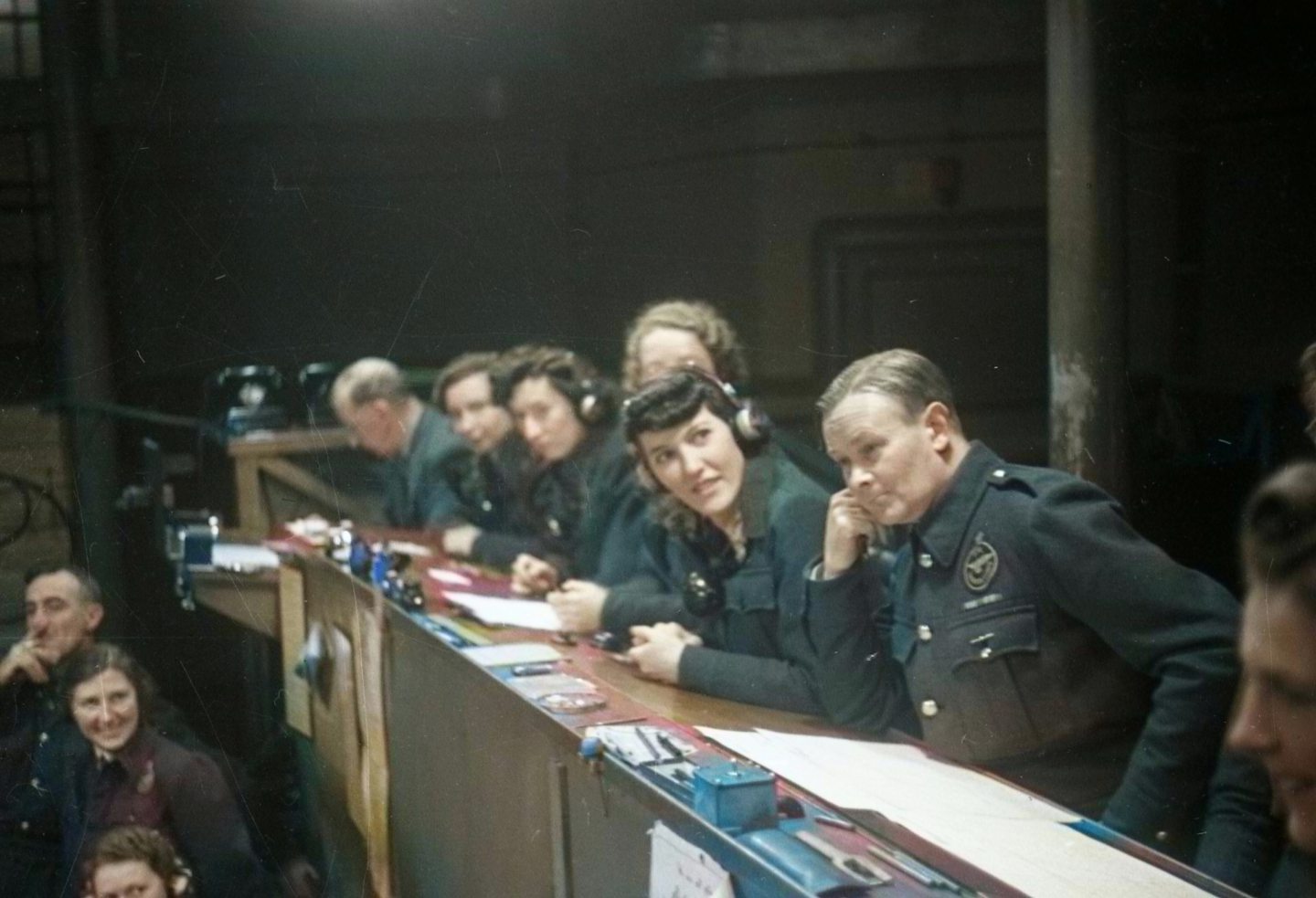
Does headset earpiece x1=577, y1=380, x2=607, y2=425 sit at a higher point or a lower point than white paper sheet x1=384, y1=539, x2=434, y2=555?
higher

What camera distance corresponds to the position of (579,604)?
2.65 meters

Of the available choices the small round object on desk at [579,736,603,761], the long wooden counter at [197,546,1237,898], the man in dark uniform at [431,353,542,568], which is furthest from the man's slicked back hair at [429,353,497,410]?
the small round object on desk at [579,736,603,761]

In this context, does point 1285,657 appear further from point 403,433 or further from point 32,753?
Answer: point 32,753

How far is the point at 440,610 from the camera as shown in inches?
112

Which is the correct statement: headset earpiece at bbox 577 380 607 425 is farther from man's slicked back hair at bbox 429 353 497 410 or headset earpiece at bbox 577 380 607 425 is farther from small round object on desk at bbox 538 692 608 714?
small round object on desk at bbox 538 692 608 714

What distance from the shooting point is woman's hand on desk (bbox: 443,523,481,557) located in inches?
110

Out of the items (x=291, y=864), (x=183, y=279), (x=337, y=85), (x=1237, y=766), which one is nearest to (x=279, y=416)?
(x=183, y=279)

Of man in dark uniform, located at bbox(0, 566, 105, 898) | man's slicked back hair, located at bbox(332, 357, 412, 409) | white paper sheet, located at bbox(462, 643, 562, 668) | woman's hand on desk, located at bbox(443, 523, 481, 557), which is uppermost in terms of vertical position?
man's slicked back hair, located at bbox(332, 357, 412, 409)

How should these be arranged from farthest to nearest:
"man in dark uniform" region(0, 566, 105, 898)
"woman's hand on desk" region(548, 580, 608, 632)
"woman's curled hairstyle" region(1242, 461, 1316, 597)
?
"man in dark uniform" region(0, 566, 105, 898) → "woman's hand on desk" region(548, 580, 608, 632) → "woman's curled hairstyle" region(1242, 461, 1316, 597)

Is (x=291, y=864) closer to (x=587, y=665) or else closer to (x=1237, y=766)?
(x=587, y=665)

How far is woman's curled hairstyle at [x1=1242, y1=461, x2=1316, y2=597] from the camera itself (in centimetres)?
174

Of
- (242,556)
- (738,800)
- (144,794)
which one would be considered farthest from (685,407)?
(144,794)

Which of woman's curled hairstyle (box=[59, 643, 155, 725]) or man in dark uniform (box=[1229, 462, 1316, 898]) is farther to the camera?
woman's curled hairstyle (box=[59, 643, 155, 725])

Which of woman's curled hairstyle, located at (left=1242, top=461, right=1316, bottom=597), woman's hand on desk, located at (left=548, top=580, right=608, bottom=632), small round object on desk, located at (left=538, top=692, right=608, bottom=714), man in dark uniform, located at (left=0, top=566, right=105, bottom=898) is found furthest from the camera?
man in dark uniform, located at (left=0, top=566, right=105, bottom=898)
